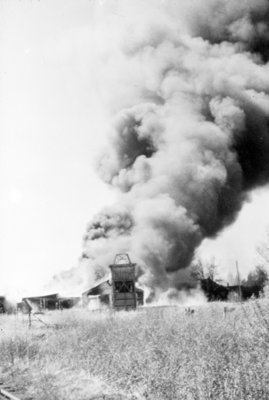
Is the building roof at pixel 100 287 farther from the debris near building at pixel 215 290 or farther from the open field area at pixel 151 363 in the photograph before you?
the open field area at pixel 151 363

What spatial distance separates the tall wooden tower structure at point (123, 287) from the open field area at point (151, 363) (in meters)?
18.5

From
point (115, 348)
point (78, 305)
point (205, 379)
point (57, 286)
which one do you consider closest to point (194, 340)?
point (115, 348)

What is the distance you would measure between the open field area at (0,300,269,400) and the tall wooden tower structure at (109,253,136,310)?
60.7 feet

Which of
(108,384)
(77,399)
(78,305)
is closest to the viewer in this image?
(77,399)

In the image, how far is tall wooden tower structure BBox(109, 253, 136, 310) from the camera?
88.9 ft

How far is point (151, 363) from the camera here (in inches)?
222

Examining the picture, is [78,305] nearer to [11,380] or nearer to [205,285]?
[205,285]

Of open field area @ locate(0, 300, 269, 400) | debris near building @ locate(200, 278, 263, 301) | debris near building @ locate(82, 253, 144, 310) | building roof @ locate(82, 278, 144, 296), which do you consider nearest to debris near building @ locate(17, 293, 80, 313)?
building roof @ locate(82, 278, 144, 296)

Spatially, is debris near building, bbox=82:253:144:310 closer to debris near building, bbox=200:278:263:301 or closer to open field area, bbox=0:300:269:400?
debris near building, bbox=200:278:263:301

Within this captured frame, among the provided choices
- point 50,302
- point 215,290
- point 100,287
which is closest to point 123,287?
point 100,287

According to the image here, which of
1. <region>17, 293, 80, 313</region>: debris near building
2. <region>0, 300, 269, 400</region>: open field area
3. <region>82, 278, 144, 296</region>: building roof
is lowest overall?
<region>0, 300, 269, 400</region>: open field area

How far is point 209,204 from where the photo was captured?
34.9 metres

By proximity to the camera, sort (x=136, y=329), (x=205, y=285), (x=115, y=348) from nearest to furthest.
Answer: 1. (x=115, y=348)
2. (x=136, y=329)
3. (x=205, y=285)

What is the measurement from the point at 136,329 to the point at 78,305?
2591 centimetres
